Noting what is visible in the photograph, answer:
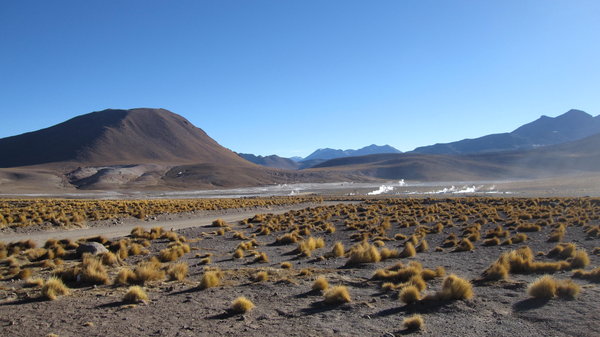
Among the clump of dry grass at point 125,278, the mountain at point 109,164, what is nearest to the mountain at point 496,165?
the mountain at point 109,164

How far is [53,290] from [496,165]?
18961 centimetres

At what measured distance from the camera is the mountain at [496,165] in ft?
504

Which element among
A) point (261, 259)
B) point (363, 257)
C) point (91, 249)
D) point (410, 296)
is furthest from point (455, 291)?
point (91, 249)

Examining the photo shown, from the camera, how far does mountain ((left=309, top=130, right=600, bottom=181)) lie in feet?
504

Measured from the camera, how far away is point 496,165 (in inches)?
6914

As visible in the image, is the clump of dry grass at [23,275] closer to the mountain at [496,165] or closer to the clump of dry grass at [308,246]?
the clump of dry grass at [308,246]

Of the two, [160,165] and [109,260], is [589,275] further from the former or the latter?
[160,165]

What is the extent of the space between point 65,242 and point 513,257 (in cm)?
1669

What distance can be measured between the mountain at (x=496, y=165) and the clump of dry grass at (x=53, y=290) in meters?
159

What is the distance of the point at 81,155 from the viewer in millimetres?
157250

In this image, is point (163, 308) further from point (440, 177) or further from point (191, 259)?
point (440, 177)

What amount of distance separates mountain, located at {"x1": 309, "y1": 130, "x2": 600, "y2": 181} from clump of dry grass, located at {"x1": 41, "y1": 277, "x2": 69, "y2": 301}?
521ft

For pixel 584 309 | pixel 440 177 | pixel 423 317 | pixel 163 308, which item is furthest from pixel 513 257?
pixel 440 177

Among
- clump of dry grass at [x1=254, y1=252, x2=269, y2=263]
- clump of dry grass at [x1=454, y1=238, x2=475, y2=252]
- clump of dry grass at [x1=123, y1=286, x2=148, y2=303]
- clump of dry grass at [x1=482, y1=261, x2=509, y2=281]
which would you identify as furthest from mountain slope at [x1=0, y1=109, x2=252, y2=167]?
clump of dry grass at [x1=482, y1=261, x2=509, y2=281]
